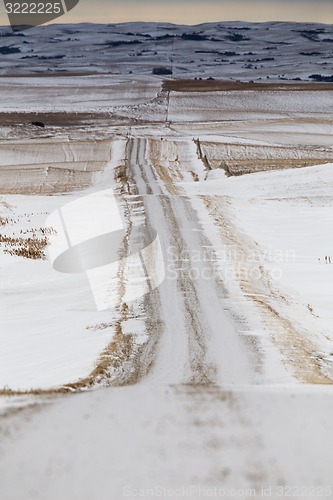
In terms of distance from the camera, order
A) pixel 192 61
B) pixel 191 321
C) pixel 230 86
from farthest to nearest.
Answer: pixel 192 61
pixel 230 86
pixel 191 321

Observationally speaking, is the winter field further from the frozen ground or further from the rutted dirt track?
the frozen ground

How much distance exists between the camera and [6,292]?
15.9m

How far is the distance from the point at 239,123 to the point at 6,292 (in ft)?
208

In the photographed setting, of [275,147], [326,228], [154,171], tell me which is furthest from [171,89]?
[326,228]

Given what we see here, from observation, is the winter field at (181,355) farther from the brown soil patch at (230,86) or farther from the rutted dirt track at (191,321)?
the brown soil patch at (230,86)

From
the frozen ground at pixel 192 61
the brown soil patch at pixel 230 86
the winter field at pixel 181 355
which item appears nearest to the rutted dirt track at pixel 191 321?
the winter field at pixel 181 355

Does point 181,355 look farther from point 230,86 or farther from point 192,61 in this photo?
point 192,61

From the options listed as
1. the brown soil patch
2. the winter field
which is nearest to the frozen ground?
the brown soil patch

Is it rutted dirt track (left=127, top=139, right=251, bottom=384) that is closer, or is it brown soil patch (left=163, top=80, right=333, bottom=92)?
rutted dirt track (left=127, top=139, right=251, bottom=384)

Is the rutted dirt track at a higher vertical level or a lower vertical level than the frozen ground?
lower

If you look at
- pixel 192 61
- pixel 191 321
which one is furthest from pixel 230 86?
pixel 191 321

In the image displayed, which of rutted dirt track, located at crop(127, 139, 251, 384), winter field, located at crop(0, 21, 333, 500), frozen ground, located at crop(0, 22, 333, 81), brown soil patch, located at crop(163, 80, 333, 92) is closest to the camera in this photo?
winter field, located at crop(0, 21, 333, 500)

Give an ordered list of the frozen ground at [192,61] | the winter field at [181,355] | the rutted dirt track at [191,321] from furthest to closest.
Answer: the frozen ground at [192,61] < the rutted dirt track at [191,321] < the winter field at [181,355]

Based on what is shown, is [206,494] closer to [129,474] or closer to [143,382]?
[129,474]
